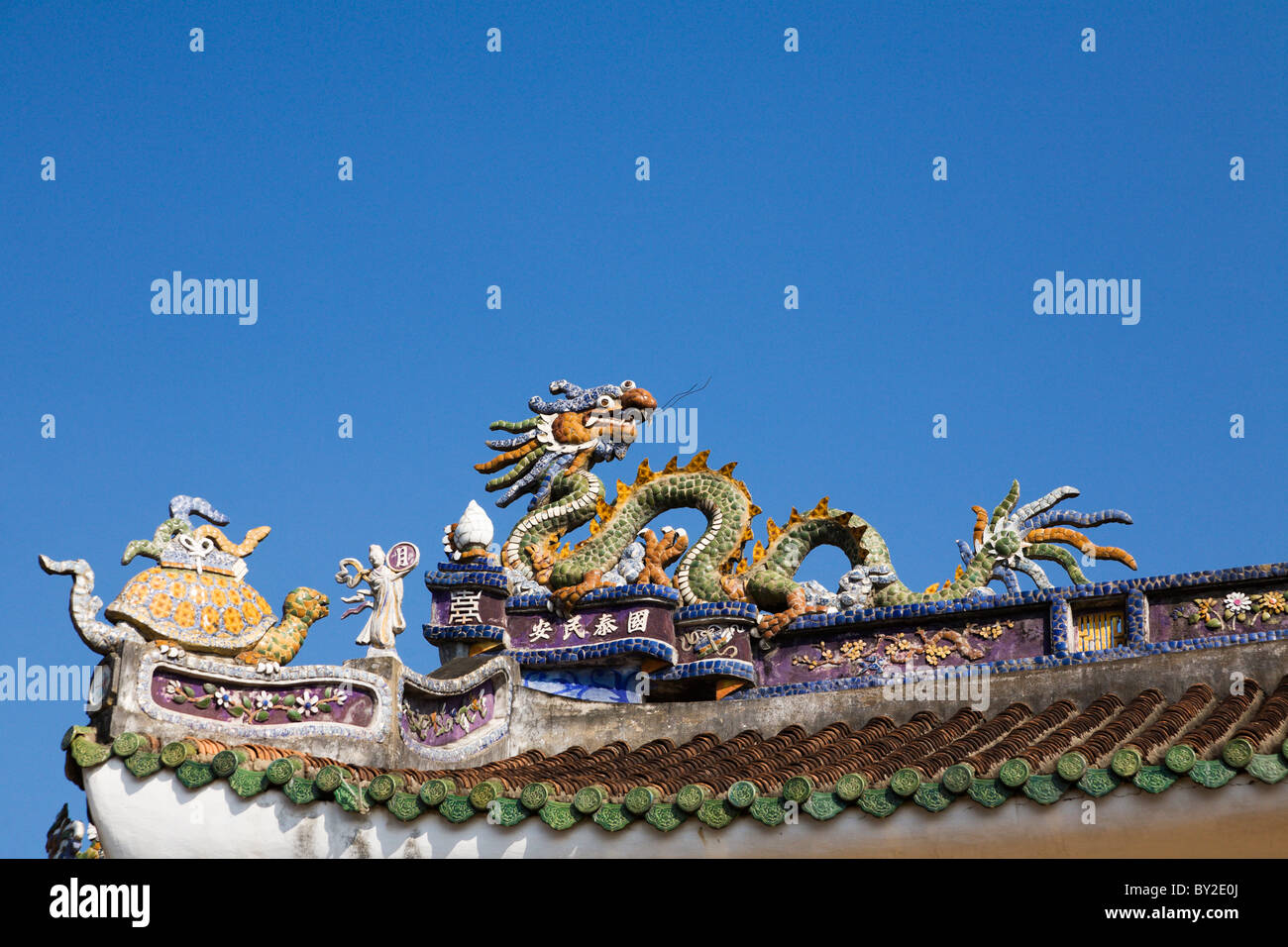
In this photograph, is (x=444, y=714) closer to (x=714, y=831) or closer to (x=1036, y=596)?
(x=714, y=831)

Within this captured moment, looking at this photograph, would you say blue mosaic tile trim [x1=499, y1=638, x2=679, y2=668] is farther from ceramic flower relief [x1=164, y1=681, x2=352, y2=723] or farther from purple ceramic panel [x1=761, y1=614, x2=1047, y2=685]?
ceramic flower relief [x1=164, y1=681, x2=352, y2=723]

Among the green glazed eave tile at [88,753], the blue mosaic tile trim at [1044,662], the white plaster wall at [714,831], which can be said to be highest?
the blue mosaic tile trim at [1044,662]

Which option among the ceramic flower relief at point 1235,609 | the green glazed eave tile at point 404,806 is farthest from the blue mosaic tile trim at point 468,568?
the ceramic flower relief at point 1235,609

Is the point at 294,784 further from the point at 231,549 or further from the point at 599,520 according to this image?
the point at 599,520

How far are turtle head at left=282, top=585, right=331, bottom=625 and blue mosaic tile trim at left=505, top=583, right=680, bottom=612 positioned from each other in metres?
2.12

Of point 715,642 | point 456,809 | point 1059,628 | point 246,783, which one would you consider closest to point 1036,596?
point 1059,628

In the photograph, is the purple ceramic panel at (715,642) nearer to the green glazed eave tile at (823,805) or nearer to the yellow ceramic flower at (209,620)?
the green glazed eave tile at (823,805)

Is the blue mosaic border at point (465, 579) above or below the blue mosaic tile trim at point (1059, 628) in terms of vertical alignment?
above

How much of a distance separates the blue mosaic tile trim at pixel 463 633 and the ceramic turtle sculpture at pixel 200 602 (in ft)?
5.51

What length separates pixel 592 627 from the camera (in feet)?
45.6

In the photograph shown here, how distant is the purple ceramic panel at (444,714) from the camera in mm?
12297

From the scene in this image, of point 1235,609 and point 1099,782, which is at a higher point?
point 1235,609

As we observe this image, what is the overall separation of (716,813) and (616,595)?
3.34 metres

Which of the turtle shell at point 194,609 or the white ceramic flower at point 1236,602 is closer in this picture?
the turtle shell at point 194,609
